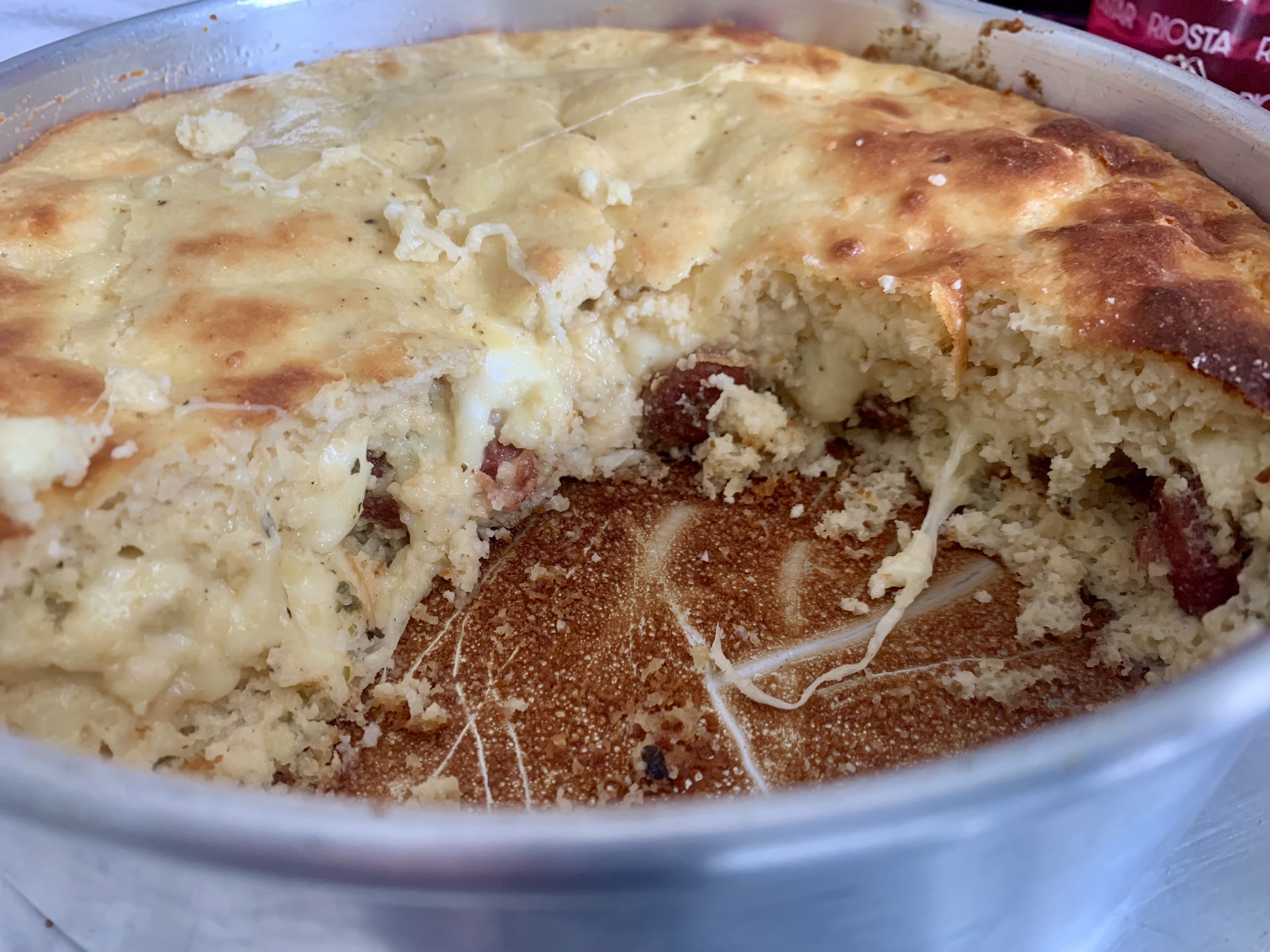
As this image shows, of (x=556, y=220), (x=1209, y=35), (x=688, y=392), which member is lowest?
(x=688, y=392)

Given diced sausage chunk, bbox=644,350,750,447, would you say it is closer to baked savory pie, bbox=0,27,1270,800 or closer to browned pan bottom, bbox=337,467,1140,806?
baked savory pie, bbox=0,27,1270,800

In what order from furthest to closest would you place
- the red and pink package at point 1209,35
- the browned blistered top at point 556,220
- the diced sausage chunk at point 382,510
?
the red and pink package at point 1209,35, the diced sausage chunk at point 382,510, the browned blistered top at point 556,220

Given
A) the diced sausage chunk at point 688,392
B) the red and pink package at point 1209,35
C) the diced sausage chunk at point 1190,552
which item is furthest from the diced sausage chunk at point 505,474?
the red and pink package at point 1209,35

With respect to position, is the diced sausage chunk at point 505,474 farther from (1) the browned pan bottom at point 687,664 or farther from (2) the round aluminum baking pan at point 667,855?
(2) the round aluminum baking pan at point 667,855

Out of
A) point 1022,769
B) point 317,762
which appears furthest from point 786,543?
point 1022,769

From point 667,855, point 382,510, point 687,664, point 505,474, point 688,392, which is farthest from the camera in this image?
point 688,392

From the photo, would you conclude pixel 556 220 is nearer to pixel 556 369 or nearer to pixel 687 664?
pixel 556 369

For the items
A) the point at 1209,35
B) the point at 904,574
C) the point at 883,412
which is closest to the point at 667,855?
the point at 904,574
